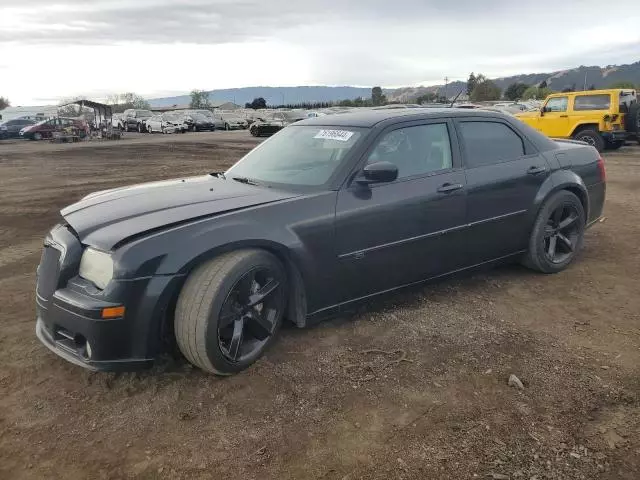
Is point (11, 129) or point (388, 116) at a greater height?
point (388, 116)

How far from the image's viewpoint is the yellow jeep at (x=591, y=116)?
14359mm

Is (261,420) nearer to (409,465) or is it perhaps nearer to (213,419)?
(213,419)

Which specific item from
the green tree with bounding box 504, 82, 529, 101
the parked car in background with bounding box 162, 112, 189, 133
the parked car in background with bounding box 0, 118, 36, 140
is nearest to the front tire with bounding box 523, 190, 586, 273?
the parked car in background with bounding box 162, 112, 189, 133

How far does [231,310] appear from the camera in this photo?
310 cm

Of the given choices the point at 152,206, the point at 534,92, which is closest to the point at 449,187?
the point at 152,206

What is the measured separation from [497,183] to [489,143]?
363 mm

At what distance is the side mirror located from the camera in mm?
3498

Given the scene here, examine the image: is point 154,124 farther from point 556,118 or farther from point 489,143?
point 489,143

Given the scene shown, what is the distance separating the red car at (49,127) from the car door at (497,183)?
28.3 metres

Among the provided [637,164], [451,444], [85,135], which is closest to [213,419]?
[451,444]

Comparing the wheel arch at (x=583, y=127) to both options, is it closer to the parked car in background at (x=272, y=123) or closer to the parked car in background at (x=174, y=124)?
the parked car in background at (x=272, y=123)

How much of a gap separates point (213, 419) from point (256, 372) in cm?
50

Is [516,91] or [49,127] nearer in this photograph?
[49,127]

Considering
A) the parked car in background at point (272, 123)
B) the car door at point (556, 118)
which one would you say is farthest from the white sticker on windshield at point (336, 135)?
the parked car in background at point (272, 123)
